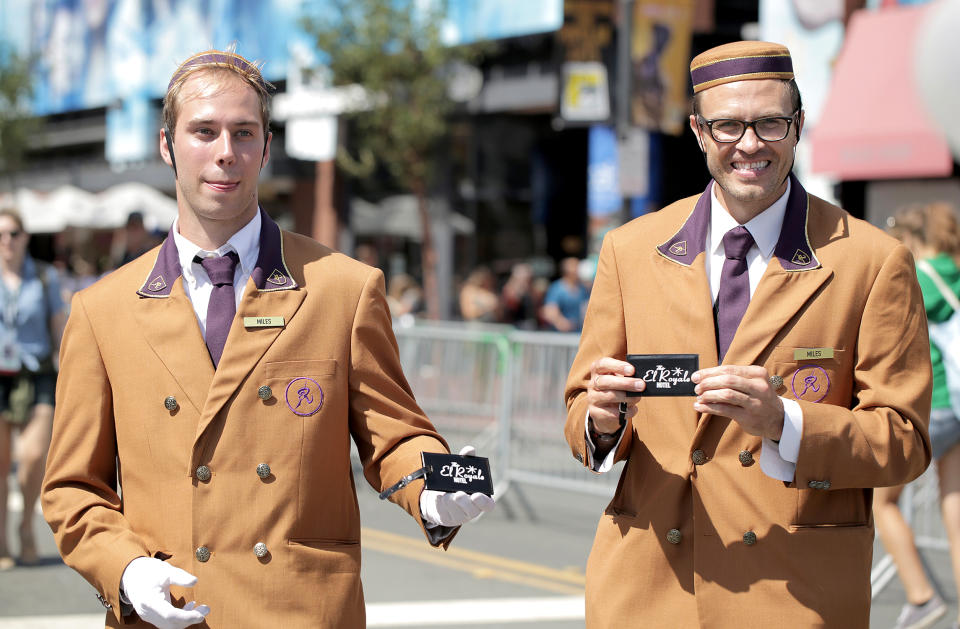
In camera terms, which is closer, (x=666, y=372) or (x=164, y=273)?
(x=666, y=372)

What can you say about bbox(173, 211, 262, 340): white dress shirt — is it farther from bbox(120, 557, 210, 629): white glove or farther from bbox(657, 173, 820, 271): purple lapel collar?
bbox(657, 173, 820, 271): purple lapel collar

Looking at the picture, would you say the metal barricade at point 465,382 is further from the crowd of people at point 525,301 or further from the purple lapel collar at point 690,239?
the purple lapel collar at point 690,239

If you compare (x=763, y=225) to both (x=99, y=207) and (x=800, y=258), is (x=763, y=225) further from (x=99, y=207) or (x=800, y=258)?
(x=99, y=207)

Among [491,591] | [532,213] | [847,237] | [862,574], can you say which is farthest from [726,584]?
[532,213]

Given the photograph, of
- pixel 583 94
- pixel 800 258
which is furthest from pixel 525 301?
pixel 800 258

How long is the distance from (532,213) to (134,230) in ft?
46.8

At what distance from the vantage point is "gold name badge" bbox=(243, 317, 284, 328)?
304 cm

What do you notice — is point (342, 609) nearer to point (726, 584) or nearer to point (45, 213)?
point (726, 584)

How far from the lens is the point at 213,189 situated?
306cm

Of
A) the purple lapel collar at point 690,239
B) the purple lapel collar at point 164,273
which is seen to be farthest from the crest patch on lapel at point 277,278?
the purple lapel collar at point 690,239

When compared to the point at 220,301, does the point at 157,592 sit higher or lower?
lower

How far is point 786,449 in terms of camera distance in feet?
9.67

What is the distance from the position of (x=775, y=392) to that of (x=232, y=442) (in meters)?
1.31

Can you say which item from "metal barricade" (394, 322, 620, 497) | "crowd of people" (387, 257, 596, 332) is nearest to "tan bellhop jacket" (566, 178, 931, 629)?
"metal barricade" (394, 322, 620, 497)
